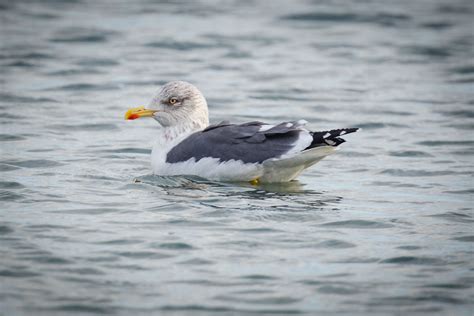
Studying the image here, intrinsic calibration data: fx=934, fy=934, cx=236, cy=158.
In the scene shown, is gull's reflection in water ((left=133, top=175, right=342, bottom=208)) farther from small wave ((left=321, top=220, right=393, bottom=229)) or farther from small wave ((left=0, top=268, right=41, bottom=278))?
small wave ((left=0, top=268, right=41, bottom=278))

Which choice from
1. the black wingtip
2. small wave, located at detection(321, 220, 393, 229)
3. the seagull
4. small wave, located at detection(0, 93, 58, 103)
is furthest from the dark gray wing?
small wave, located at detection(0, 93, 58, 103)

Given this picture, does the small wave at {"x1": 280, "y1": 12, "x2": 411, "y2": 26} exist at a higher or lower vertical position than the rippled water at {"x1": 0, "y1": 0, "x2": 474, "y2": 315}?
higher

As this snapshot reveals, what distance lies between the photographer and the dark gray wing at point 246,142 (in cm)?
984

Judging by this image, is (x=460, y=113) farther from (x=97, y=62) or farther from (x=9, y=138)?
(x=97, y=62)

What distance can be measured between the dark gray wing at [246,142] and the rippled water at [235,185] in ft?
1.22

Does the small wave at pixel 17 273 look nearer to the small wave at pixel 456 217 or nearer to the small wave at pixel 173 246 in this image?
the small wave at pixel 173 246

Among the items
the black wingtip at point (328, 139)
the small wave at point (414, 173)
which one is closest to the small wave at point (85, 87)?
the small wave at point (414, 173)

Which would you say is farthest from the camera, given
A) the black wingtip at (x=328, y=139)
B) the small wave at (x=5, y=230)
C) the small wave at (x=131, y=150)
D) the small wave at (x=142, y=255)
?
the small wave at (x=131, y=150)

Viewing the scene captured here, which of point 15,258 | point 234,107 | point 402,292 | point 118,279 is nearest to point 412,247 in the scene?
point 402,292

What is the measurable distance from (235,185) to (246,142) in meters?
0.49

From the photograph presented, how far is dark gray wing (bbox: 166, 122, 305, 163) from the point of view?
9836 mm

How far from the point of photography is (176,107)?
10883 millimetres

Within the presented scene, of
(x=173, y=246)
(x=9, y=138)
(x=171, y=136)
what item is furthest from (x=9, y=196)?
(x=9, y=138)

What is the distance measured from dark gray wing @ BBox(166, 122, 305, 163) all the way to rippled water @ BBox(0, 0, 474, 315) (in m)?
0.37
